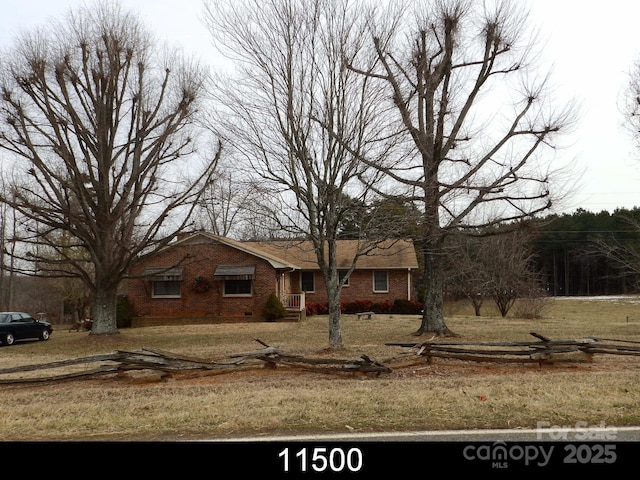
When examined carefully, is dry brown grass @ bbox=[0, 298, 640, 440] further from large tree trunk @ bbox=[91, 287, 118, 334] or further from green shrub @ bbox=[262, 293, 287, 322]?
green shrub @ bbox=[262, 293, 287, 322]

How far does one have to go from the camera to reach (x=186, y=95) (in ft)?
74.0

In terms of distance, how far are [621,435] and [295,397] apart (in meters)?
4.51

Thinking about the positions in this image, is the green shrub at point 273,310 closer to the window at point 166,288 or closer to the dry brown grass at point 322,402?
the window at point 166,288

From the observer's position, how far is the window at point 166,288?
3200cm

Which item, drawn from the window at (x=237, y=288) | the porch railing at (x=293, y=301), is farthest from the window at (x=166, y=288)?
the porch railing at (x=293, y=301)

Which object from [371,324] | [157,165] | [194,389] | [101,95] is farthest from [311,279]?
[194,389]

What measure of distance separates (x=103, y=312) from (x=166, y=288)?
8.33 meters

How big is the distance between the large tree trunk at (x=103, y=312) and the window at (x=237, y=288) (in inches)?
328

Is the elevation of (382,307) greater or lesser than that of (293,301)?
lesser

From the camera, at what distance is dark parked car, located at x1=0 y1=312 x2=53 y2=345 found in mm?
24703

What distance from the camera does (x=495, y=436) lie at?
6.38m
